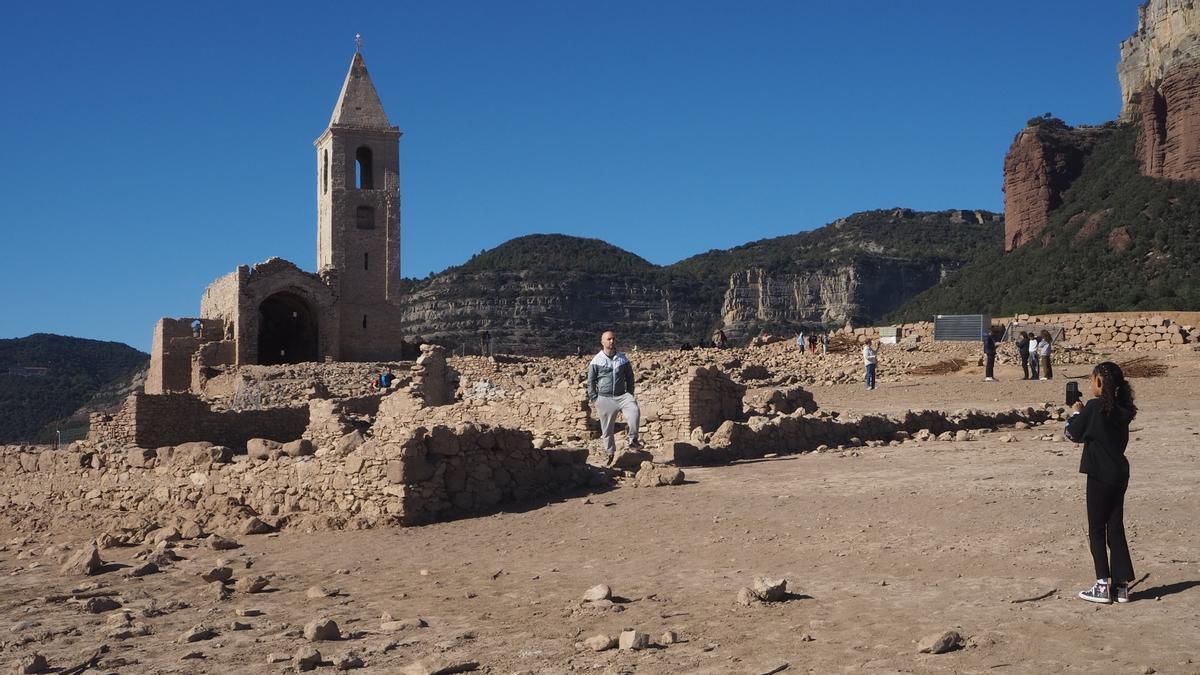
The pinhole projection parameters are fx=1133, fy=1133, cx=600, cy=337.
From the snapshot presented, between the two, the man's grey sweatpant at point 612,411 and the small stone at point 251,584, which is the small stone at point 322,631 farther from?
the man's grey sweatpant at point 612,411

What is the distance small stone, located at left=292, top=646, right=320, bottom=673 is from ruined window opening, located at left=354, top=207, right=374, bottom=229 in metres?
41.1

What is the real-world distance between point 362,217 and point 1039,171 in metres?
39.4

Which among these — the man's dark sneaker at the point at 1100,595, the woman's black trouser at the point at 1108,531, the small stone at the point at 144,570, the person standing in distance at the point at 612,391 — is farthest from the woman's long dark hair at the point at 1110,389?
the small stone at the point at 144,570

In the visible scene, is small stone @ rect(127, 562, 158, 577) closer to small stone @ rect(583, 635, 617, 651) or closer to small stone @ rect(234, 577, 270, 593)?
small stone @ rect(234, 577, 270, 593)

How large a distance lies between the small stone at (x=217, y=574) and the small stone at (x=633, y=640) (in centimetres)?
398

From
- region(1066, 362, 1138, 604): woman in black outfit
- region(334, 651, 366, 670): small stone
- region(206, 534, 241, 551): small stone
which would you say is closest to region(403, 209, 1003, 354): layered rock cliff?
region(206, 534, 241, 551): small stone

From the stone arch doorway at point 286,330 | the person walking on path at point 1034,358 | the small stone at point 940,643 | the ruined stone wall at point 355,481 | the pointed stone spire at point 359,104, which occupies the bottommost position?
the small stone at point 940,643

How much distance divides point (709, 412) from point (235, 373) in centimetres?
2242

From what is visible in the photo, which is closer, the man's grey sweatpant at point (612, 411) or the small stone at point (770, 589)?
the small stone at point (770, 589)

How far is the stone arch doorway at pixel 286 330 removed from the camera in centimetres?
4428

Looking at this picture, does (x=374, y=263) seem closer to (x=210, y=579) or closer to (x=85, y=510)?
(x=85, y=510)

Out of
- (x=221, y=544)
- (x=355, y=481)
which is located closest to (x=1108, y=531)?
(x=355, y=481)

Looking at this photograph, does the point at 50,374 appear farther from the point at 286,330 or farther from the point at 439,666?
the point at 439,666

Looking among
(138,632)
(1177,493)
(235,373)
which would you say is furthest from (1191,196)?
(138,632)
